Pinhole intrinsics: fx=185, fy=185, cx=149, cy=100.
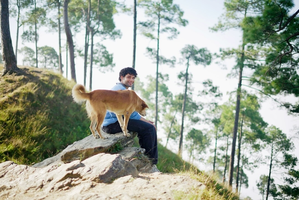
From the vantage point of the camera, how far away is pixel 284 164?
21.7 metres

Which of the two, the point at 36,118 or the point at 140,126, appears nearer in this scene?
the point at 140,126

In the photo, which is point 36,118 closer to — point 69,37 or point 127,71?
point 127,71

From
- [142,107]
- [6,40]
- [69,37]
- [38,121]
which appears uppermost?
[69,37]

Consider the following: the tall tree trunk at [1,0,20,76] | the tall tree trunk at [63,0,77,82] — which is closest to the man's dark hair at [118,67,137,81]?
the tall tree trunk at [1,0,20,76]

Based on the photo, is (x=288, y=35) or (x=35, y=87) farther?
(x=35, y=87)

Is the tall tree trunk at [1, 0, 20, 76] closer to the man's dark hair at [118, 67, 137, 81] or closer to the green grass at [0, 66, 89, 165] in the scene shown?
the green grass at [0, 66, 89, 165]

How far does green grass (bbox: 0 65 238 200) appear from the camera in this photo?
5.92 metres

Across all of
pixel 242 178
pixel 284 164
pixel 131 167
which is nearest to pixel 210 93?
pixel 284 164

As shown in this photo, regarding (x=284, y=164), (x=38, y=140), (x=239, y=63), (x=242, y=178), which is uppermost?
(x=239, y=63)

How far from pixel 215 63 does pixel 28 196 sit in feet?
48.2

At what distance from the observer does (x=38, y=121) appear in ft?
24.5

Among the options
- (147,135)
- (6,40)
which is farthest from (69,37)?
(147,135)

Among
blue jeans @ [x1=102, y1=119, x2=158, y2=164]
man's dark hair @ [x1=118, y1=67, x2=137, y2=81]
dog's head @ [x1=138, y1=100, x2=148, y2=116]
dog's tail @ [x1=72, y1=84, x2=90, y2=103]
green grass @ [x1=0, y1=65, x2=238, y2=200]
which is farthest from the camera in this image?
green grass @ [x1=0, y1=65, x2=238, y2=200]

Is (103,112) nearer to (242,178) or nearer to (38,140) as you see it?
(38,140)
